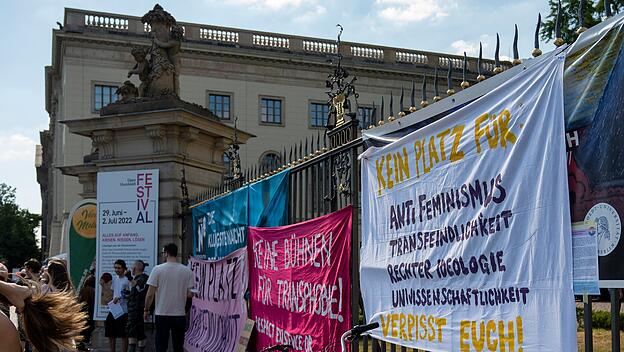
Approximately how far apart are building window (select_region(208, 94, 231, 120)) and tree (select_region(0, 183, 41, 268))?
39409mm

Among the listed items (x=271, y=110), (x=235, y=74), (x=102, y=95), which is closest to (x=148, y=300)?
(x=102, y=95)

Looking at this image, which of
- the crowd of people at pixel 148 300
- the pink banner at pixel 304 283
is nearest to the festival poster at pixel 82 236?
the crowd of people at pixel 148 300

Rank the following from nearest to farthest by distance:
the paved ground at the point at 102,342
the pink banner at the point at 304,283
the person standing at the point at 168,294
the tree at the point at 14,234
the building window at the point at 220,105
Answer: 1. the pink banner at the point at 304,283
2. the person standing at the point at 168,294
3. the paved ground at the point at 102,342
4. the building window at the point at 220,105
5. the tree at the point at 14,234

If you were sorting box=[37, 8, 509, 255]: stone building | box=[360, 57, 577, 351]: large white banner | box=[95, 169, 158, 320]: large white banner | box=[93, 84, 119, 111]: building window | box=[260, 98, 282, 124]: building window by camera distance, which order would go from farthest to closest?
box=[260, 98, 282, 124]: building window
box=[93, 84, 119, 111]: building window
box=[37, 8, 509, 255]: stone building
box=[95, 169, 158, 320]: large white banner
box=[360, 57, 577, 351]: large white banner

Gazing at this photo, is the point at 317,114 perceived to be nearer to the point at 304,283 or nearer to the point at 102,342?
the point at 102,342

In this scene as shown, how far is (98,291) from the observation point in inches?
528

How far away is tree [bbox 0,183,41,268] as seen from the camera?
247 ft

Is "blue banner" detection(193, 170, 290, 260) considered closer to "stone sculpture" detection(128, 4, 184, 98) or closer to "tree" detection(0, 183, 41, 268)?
"stone sculpture" detection(128, 4, 184, 98)

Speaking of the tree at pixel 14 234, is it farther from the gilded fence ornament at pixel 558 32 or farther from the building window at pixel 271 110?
the gilded fence ornament at pixel 558 32

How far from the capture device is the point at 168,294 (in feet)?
33.2

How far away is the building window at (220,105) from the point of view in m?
41.6

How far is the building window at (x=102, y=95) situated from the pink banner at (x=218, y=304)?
28.5m

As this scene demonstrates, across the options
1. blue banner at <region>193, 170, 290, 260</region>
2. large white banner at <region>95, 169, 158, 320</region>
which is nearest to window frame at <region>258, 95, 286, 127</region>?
large white banner at <region>95, 169, 158, 320</region>

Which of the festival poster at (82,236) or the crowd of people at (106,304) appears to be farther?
the festival poster at (82,236)
